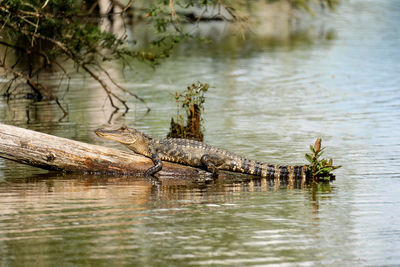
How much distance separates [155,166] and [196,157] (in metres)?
0.73

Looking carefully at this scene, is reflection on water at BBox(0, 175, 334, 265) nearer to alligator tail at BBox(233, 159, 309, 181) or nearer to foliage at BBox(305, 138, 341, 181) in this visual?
alligator tail at BBox(233, 159, 309, 181)

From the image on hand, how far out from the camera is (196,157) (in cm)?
1427

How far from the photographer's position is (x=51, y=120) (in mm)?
21312

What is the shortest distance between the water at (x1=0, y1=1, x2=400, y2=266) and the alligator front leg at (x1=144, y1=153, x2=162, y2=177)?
10.6 inches

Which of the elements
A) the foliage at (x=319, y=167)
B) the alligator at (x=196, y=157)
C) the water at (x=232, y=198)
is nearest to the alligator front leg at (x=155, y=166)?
the alligator at (x=196, y=157)

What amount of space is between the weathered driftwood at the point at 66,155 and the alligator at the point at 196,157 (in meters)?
0.17

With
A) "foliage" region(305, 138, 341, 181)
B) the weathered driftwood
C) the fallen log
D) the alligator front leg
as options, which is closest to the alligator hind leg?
the fallen log

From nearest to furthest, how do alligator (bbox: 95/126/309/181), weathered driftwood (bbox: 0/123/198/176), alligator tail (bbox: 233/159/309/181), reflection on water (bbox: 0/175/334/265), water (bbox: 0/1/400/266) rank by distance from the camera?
reflection on water (bbox: 0/175/334/265) < water (bbox: 0/1/400/266) < weathered driftwood (bbox: 0/123/198/176) < alligator tail (bbox: 233/159/309/181) < alligator (bbox: 95/126/309/181)

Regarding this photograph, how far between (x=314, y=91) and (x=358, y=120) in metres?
6.20

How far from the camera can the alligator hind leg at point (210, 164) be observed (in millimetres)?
14047

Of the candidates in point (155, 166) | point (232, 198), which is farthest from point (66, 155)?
point (232, 198)

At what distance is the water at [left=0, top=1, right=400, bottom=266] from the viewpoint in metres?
9.36

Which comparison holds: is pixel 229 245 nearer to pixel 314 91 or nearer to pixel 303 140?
pixel 303 140

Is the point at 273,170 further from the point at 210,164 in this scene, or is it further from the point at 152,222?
the point at 152,222
